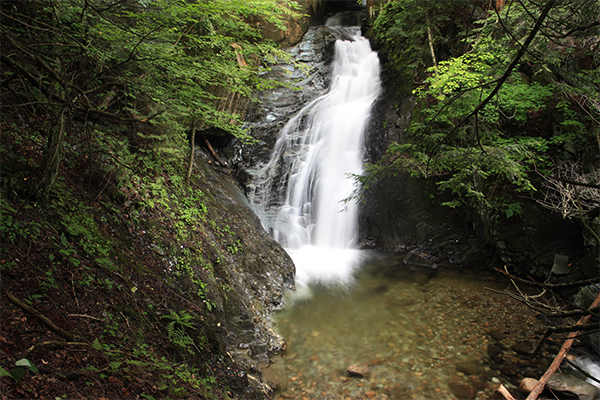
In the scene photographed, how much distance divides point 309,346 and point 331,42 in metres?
15.7

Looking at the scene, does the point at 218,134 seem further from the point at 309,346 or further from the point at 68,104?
the point at 68,104

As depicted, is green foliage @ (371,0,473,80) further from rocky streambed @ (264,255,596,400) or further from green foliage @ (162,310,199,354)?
green foliage @ (162,310,199,354)

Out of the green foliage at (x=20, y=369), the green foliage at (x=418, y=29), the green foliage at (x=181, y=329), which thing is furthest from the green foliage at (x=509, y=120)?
the green foliage at (x=20, y=369)

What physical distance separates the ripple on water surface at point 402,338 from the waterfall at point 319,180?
5.91 feet

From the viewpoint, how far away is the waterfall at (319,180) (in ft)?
33.6

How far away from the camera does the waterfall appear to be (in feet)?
33.6

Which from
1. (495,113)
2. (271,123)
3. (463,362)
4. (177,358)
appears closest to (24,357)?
(177,358)

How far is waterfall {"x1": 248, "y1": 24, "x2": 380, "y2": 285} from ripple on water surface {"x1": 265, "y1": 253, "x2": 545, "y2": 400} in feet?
5.91

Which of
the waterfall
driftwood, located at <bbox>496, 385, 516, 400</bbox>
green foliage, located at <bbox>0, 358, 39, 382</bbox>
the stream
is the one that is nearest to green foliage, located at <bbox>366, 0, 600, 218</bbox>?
the stream

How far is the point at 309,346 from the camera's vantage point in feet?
17.7

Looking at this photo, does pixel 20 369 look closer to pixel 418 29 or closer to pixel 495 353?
pixel 495 353

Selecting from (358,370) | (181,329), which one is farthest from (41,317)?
(358,370)

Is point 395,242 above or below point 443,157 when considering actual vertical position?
below

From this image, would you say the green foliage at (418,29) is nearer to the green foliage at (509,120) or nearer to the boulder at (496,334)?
the green foliage at (509,120)
